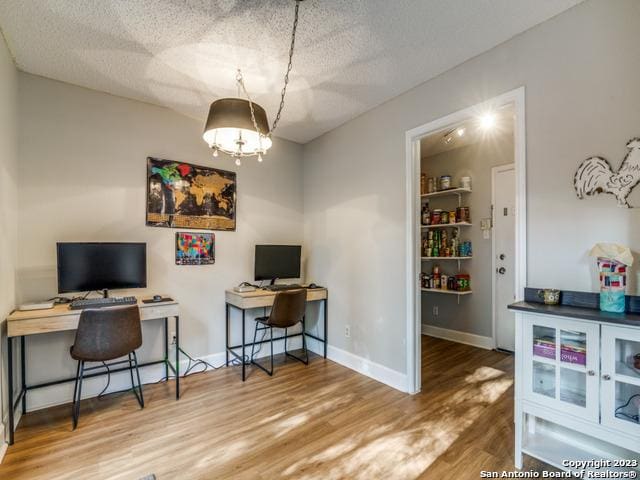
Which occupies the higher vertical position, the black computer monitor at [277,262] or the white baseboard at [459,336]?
the black computer monitor at [277,262]

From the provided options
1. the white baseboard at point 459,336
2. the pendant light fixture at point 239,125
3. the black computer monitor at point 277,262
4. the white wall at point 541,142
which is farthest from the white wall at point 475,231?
the pendant light fixture at point 239,125

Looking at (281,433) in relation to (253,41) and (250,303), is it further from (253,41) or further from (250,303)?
(253,41)

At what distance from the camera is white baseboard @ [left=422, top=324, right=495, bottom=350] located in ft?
12.6

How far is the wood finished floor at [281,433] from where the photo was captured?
179cm

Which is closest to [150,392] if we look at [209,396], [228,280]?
[209,396]

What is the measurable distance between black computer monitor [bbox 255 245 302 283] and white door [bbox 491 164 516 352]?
7.89 feet

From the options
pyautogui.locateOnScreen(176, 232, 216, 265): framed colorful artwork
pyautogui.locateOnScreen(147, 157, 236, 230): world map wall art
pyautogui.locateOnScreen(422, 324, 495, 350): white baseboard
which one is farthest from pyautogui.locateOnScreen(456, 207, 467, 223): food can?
pyautogui.locateOnScreen(176, 232, 216, 265): framed colorful artwork

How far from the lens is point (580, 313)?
1.53m

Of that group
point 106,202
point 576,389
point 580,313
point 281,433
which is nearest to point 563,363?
point 576,389

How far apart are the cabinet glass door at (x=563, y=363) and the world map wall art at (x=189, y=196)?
2.81m

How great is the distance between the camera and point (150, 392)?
274 centimetres

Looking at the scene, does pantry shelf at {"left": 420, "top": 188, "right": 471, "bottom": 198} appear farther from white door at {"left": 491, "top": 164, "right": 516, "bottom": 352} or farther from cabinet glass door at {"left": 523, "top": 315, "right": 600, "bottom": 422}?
cabinet glass door at {"left": 523, "top": 315, "right": 600, "bottom": 422}

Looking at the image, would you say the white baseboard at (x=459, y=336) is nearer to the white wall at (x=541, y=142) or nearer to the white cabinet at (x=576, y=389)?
the white wall at (x=541, y=142)

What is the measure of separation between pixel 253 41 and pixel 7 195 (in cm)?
194
